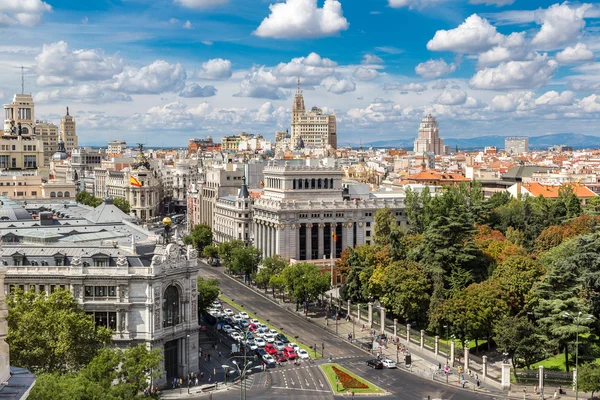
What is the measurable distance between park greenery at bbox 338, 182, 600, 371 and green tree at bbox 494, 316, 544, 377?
103mm

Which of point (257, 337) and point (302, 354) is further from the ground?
point (257, 337)

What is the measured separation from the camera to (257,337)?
299 feet

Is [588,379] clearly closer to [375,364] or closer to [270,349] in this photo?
[375,364]

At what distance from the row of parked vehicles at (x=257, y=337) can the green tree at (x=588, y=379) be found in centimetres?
3017

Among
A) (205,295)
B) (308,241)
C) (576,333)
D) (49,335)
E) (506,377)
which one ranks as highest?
(49,335)

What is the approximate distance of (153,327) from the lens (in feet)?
237

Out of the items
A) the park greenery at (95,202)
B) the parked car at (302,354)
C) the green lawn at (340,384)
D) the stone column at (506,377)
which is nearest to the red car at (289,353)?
the parked car at (302,354)

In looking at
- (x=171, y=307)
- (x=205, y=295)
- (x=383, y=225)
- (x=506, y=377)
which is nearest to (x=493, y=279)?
(x=506, y=377)

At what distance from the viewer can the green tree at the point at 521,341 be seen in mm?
75438

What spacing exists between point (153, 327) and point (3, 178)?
97309 mm

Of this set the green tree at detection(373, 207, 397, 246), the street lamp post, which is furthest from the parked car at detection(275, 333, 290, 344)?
the green tree at detection(373, 207, 397, 246)

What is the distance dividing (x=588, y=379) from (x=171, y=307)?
133 ft

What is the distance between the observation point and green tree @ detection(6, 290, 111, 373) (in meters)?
59.3

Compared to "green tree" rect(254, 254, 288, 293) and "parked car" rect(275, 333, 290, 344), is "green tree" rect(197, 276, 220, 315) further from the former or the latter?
"green tree" rect(254, 254, 288, 293)
